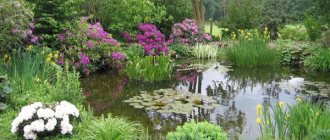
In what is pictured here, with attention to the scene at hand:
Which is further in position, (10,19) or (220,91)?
(220,91)

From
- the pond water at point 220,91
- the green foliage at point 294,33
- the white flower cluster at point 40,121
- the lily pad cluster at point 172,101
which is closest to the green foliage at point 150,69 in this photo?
the pond water at point 220,91

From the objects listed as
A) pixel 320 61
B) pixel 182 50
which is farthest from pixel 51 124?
pixel 182 50

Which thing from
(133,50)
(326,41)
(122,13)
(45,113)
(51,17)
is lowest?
(45,113)

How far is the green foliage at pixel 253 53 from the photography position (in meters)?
11.5

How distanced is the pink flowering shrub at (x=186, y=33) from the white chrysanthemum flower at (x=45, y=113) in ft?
37.8

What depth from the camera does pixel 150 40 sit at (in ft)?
43.5

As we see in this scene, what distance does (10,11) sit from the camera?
22.0 feet

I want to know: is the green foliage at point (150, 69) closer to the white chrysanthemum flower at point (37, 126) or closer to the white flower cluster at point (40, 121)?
the white flower cluster at point (40, 121)

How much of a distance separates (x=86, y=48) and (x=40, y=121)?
5696 mm

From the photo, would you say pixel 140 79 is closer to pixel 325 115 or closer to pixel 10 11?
pixel 10 11

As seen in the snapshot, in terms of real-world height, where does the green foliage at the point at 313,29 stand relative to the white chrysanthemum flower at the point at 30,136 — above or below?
above

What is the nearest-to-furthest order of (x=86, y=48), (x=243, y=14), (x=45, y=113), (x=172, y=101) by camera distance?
(x=45, y=113) < (x=172, y=101) < (x=86, y=48) < (x=243, y=14)

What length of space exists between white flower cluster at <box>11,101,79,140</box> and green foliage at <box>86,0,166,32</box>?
8.58m

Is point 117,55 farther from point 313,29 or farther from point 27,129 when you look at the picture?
point 313,29
